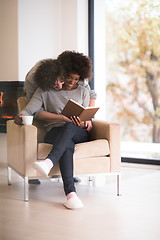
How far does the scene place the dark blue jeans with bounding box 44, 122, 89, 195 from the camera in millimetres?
1934

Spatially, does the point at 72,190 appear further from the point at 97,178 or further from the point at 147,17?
the point at 147,17

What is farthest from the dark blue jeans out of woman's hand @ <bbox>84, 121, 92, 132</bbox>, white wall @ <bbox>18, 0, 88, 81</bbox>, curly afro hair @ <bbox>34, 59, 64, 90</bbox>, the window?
the window

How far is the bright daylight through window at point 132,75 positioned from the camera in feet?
13.3

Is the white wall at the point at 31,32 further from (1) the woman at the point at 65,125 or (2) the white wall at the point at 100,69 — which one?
(2) the white wall at the point at 100,69

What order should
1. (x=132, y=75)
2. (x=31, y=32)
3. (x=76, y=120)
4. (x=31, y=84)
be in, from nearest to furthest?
(x=31, y=32)
(x=31, y=84)
(x=76, y=120)
(x=132, y=75)

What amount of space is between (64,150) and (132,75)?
2587 mm

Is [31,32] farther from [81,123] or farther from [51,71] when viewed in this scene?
[81,123]

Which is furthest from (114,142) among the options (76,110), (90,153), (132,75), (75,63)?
(132,75)

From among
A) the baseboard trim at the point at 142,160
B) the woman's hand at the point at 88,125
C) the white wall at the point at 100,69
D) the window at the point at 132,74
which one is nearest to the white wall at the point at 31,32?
the woman's hand at the point at 88,125

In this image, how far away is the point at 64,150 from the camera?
1977 mm

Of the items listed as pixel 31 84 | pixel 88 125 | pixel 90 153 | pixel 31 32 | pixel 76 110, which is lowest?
pixel 90 153

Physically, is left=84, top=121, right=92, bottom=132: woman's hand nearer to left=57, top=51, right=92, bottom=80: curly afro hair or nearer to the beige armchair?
the beige armchair

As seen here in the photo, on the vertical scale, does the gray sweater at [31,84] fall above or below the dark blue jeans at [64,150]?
above

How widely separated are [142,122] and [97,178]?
192 cm
